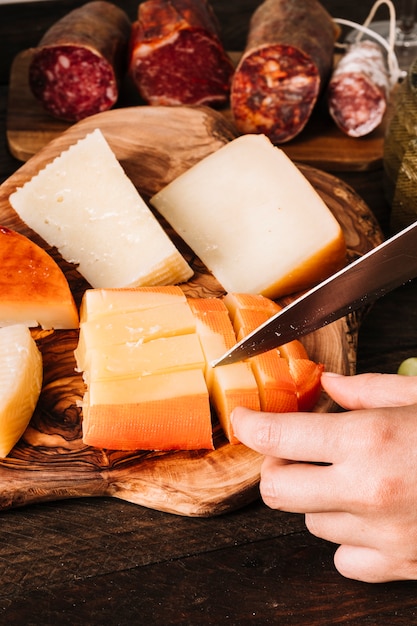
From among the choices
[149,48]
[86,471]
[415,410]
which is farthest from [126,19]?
[415,410]

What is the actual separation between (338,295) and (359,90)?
0.87 metres

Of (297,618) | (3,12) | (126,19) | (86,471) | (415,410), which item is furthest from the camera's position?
(3,12)

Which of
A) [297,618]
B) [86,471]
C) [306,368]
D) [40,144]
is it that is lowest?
[297,618]

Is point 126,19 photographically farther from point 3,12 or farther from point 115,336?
point 115,336

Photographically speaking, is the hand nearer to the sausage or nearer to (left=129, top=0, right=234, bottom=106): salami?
the sausage

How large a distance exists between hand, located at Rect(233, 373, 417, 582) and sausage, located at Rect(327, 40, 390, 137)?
38.3 inches

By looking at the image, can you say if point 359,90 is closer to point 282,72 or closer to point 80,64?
point 282,72

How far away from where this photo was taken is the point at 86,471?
4.50 ft

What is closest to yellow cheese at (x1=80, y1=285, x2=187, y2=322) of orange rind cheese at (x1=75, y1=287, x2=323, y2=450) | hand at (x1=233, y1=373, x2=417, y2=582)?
orange rind cheese at (x1=75, y1=287, x2=323, y2=450)

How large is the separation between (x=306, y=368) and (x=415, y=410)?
284 millimetres

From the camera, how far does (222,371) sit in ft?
Result: 4.51

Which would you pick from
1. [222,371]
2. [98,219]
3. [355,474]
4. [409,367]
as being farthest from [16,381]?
[409,367]

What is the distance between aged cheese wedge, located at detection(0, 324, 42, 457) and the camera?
4.37 ft

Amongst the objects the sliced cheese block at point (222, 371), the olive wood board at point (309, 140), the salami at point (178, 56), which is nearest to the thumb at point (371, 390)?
the sliced cheese block at point (222, 371)
